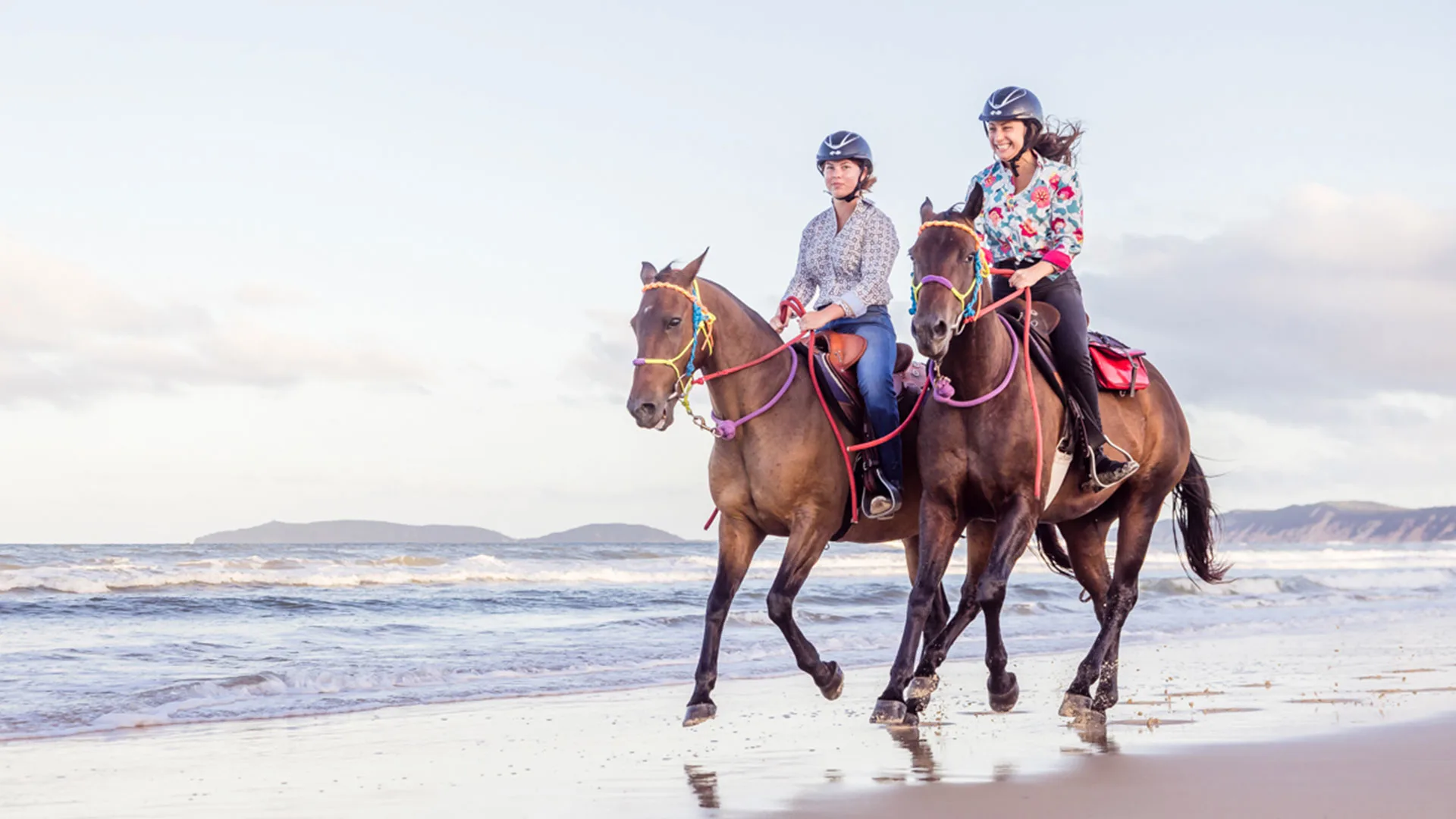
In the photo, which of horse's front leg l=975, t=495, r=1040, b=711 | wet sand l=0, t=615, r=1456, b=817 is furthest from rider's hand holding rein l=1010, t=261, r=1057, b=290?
wet sand l=0, t=615, r=1456, b=817

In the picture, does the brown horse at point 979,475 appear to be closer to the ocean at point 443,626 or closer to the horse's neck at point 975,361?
the horse's neck at point 975,361

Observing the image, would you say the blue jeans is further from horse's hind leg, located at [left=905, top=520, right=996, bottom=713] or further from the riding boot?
horse's hind leg, located at [left=905, top=520, right=996, bottom=713]

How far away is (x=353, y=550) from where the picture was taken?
128 feet

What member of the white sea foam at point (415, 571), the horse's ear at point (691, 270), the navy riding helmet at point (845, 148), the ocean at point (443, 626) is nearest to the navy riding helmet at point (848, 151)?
the navy riding helmet at point (845, 148)

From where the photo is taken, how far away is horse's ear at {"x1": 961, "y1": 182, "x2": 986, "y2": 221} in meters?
5.83

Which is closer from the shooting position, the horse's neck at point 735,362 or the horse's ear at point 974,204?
the horse's ear at point 974,204

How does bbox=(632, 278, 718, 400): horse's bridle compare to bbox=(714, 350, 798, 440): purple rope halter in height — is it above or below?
above

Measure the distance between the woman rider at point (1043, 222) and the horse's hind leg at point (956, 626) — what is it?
58cm

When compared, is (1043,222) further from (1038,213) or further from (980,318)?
(980,318)

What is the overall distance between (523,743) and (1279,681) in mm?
5037

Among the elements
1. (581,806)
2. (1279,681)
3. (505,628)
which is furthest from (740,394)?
(505,628)

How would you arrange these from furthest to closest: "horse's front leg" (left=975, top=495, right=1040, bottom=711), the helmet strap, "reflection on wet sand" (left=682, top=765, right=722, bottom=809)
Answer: the helmet strap → "horse's front leg" (left=975, top=495, right=1040, bottom=711) → "reflection on wet sand" (left=682, top=765, right=722, bottom=809)

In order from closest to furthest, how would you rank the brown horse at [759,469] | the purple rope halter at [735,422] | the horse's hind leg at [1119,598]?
the brown horse at [759,469]
the purple rope halter at [735,422]
the horse's hind leg at [1119,598]

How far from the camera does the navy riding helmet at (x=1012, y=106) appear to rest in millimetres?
6395
